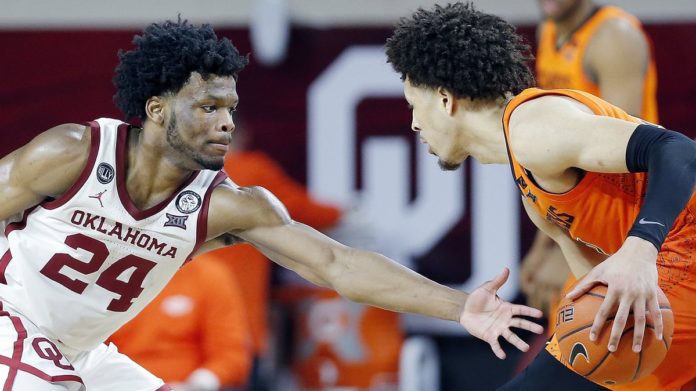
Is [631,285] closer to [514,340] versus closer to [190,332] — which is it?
[514,340]

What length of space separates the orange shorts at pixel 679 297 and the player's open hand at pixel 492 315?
42cm

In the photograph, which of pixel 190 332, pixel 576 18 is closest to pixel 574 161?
pixel 576 18

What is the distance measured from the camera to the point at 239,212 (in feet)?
13.2

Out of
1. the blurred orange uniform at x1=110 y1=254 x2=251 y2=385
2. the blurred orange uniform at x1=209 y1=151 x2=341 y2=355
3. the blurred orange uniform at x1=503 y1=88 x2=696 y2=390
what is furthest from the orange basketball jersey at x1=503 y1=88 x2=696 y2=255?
the blurred orange uniform at x1=209 y1=151 x2=341 y2=355

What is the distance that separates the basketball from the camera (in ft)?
10.7

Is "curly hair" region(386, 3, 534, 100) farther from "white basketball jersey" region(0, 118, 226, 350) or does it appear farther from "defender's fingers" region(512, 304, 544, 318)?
"white basketball jersey" region(0, 118, 226, 350)

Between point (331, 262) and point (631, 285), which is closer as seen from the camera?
point (631, 285)

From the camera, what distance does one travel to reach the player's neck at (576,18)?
5.87 m

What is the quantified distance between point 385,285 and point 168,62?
3.50 feet

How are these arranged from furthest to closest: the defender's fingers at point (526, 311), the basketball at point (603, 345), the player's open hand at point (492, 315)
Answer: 1. the player's open hand at point (492, 315)
2. the defender's fingers at point (526, 311)
3. the basketball at point (603, 345)

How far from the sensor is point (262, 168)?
7039 mm

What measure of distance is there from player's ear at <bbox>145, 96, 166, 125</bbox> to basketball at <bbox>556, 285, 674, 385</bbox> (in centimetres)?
156

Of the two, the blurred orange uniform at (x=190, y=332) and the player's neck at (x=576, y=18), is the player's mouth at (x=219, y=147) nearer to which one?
the blurred orange uniform at (x=190, y=332)

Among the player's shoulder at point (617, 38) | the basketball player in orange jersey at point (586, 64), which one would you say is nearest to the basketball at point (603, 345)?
the basketball player in orange jersey at point (586, 64)
